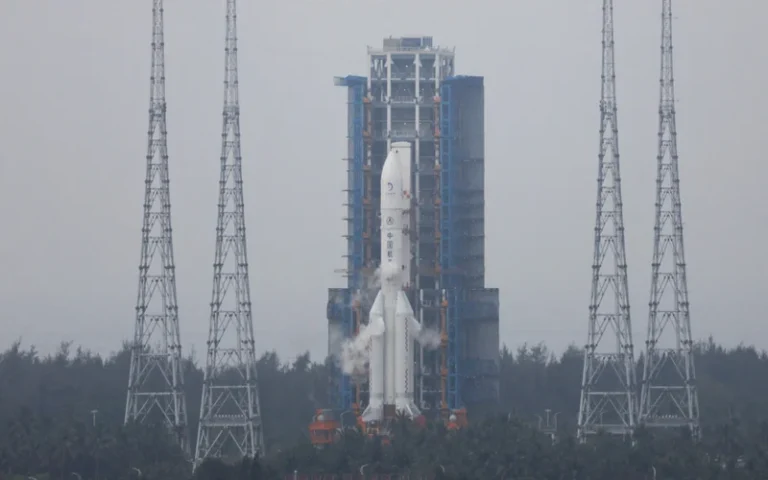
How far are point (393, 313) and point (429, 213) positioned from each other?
230 inches

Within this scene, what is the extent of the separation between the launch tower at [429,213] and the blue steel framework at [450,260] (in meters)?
0.04

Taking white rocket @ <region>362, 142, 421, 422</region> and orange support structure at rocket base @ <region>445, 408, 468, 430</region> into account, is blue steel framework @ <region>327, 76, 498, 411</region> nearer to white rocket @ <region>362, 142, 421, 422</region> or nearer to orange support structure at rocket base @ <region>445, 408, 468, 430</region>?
orange support structure at rocket base @ <region>445, 408, 468, 430</region>

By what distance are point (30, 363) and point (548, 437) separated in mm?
43758

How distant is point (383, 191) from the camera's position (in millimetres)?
85938

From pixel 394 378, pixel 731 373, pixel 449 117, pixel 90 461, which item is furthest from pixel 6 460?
pixel 731 373

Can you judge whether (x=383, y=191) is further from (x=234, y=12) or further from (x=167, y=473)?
(x=167, y=473)

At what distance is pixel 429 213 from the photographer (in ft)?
295

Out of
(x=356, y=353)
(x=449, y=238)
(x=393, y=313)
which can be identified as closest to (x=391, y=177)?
(x=449, y=238)

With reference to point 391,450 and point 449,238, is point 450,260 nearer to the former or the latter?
point 449,238

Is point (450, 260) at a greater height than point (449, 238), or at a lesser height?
lesser

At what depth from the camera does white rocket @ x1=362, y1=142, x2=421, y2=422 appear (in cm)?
8588

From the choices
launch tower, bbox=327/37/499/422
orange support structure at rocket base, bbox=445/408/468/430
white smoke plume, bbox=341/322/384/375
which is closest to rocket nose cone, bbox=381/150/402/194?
launch tower, bbox=327/37/499/422

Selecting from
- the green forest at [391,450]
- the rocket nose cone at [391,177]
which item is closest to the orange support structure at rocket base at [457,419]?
the green forest at [391,450]

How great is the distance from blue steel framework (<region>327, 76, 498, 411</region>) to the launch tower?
4 cm
